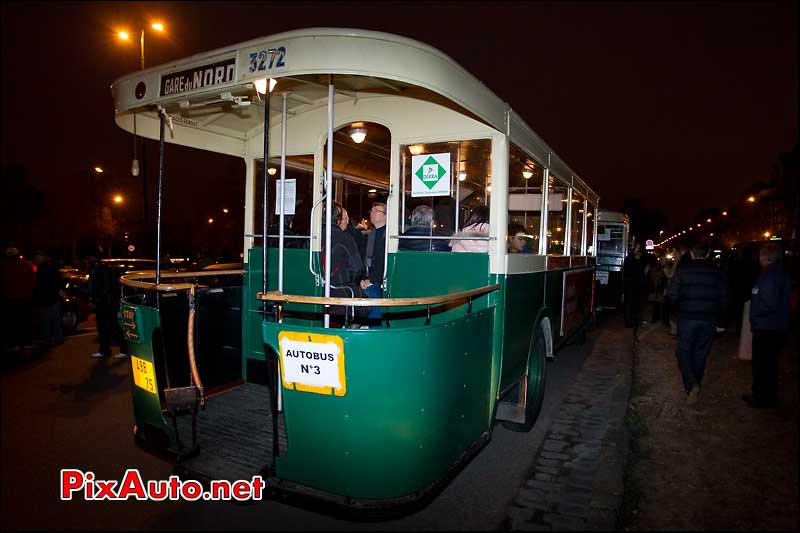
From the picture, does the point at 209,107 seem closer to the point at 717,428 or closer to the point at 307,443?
the point at 307,443

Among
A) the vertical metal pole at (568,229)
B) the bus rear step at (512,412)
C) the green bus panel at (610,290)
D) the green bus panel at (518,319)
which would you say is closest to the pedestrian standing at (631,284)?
the green bus panel at (610,290)

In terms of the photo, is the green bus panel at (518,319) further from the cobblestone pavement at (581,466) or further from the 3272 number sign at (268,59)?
the 3272 number sign at (268,59)

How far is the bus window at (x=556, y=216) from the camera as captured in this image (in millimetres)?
6105

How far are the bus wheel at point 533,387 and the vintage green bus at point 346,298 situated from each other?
0.02 meters

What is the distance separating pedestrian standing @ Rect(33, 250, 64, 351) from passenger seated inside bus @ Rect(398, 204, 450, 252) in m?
7.40

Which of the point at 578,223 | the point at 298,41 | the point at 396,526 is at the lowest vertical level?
the point at 396,526

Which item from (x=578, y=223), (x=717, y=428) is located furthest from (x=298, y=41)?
(x=578, y=223)

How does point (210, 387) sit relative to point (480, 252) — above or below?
below

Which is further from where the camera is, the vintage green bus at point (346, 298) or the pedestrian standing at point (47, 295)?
the pedestrian standing at point (47, 295)

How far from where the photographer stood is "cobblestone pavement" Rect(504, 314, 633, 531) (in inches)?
144

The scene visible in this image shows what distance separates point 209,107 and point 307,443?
3.13 m

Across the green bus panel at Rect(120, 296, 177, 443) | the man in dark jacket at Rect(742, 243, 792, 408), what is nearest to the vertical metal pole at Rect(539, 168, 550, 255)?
the man in dark jacket at Rect(742, 243, 792, 408)

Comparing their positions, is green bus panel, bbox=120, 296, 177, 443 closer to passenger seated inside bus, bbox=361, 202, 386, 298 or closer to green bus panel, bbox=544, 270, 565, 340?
passenger seated inside bus, bbox=361, 202, 386, 298

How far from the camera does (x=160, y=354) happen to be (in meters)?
3.75
